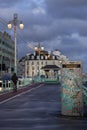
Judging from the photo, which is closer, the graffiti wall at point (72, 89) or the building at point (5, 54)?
the graffiti wall at point (72, 89)

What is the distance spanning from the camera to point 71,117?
62.3ft

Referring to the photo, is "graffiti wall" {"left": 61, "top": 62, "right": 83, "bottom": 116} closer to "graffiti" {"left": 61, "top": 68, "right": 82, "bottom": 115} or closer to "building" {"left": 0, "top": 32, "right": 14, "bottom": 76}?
"graffiti" {"left": 61, "top": 68, "right": 82, "bottom": 115}

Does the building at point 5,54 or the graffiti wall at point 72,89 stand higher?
the building at point 5,54

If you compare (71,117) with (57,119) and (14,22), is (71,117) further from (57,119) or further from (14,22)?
(14,22)

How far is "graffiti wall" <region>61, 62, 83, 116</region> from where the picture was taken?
19.4 m

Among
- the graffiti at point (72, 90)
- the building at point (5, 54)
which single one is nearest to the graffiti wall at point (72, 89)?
the graffiti at point (72, 90)

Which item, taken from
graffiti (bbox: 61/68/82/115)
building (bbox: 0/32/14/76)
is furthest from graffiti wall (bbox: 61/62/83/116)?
building (bbox: 0/32/14/76)

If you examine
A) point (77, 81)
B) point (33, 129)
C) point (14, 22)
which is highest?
point (14, 22)

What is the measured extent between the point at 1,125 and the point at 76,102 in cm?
440

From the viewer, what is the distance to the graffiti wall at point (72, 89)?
1936 centimetres

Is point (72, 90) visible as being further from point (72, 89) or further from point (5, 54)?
point (5, 54)

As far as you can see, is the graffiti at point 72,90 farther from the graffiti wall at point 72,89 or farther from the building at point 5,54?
the building at point 5,54

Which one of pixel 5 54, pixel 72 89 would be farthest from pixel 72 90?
pixel 5 54

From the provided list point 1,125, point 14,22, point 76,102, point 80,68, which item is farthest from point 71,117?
point 14,22
